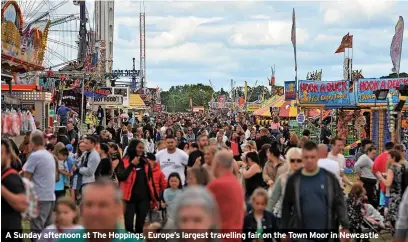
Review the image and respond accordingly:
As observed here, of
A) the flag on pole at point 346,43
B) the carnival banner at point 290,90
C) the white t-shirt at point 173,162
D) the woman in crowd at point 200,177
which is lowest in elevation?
the white t-shirt at point 173,162

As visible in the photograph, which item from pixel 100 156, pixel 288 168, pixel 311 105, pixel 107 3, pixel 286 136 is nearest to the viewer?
pixel 288 168

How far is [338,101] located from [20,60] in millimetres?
14129

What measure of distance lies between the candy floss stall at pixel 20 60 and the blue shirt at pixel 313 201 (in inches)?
445

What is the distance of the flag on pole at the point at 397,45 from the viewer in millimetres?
31641

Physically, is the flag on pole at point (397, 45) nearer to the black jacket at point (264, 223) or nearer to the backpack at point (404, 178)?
the backpack at point (404, 178)

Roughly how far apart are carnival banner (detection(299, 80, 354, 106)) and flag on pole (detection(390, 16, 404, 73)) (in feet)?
6.42

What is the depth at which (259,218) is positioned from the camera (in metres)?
9.05

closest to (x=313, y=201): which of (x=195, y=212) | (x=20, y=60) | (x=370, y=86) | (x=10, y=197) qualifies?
(x=10, y=197)

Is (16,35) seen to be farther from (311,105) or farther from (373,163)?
(311,105)

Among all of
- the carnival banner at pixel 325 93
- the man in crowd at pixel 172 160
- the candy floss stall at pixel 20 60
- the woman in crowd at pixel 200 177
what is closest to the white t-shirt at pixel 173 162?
the man in crowd at pixel 172 160

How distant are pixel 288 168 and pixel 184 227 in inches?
236

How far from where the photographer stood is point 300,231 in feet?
26.9

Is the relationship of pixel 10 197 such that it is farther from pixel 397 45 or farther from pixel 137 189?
pixel 397 45

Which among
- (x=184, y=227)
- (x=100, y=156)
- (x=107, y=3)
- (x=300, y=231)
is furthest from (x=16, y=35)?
(x=107, y=3)
